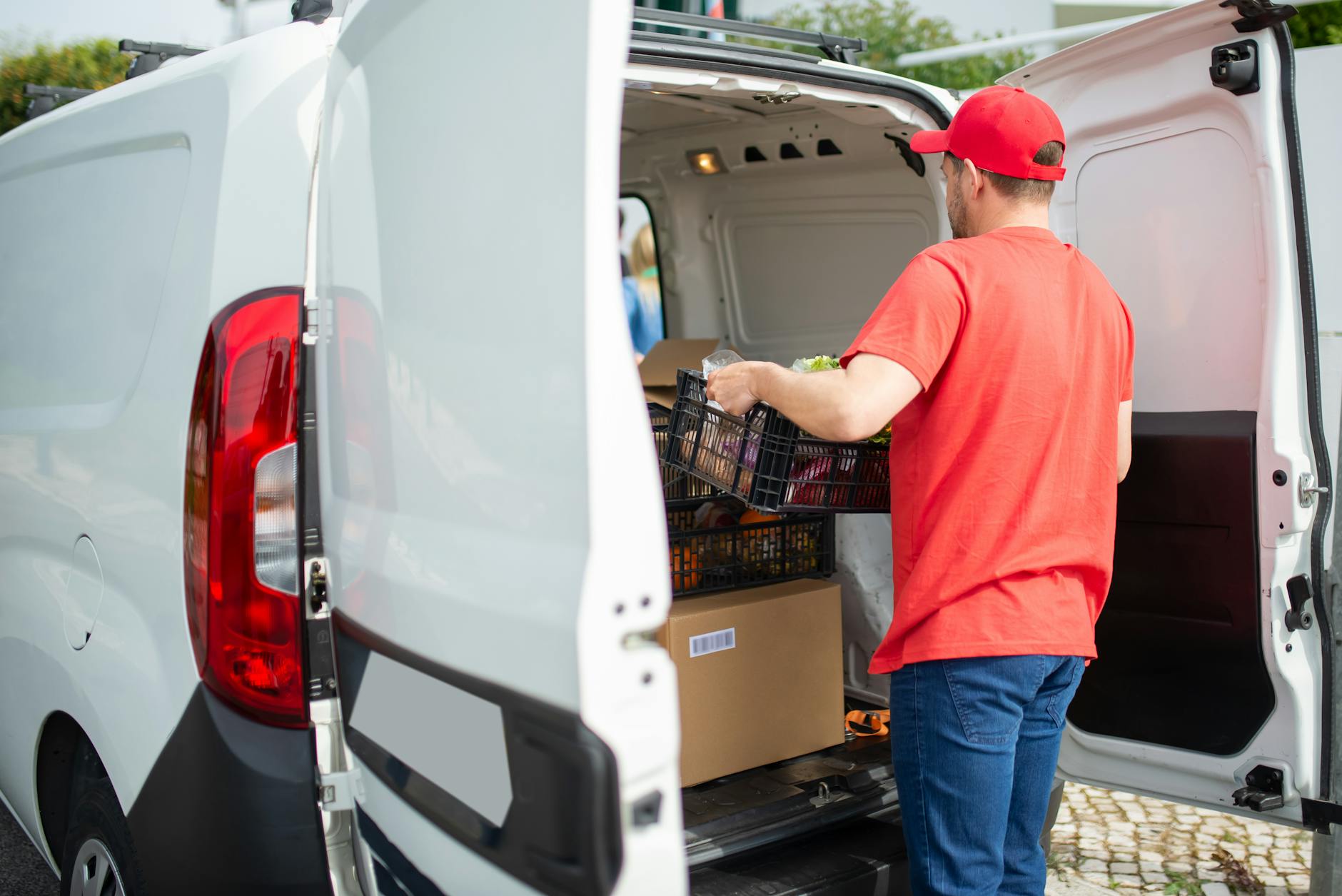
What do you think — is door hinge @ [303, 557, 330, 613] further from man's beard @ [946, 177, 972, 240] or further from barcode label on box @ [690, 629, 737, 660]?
man's beard @ [946, 177, 972, 240]

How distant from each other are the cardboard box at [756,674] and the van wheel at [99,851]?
4.10 ft

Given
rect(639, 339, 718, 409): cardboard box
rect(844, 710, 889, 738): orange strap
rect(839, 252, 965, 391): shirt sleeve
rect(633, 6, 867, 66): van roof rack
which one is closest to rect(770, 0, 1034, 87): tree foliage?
rect(639, 339, 718, 409): cardboard box

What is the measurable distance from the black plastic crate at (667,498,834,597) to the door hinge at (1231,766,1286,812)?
126 cm

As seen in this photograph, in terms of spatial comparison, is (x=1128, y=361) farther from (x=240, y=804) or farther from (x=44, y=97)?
(x=44, y=97)

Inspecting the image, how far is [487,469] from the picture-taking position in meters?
1.42

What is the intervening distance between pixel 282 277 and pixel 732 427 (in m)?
1.09

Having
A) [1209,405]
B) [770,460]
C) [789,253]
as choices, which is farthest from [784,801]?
[789,253]

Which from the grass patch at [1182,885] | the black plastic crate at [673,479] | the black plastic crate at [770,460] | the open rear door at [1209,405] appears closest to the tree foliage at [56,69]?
the black plastic crate at [673,479]

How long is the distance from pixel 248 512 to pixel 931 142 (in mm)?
1586

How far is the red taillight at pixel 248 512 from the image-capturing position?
182 centimetres

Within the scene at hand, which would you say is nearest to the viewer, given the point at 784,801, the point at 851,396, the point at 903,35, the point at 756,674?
the point at 851,396

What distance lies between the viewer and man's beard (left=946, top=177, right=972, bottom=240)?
2.26 meters

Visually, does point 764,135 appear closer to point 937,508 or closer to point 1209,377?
point 1209,377

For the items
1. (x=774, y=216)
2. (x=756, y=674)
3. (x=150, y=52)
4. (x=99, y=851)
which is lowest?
(x=99, y=851)
